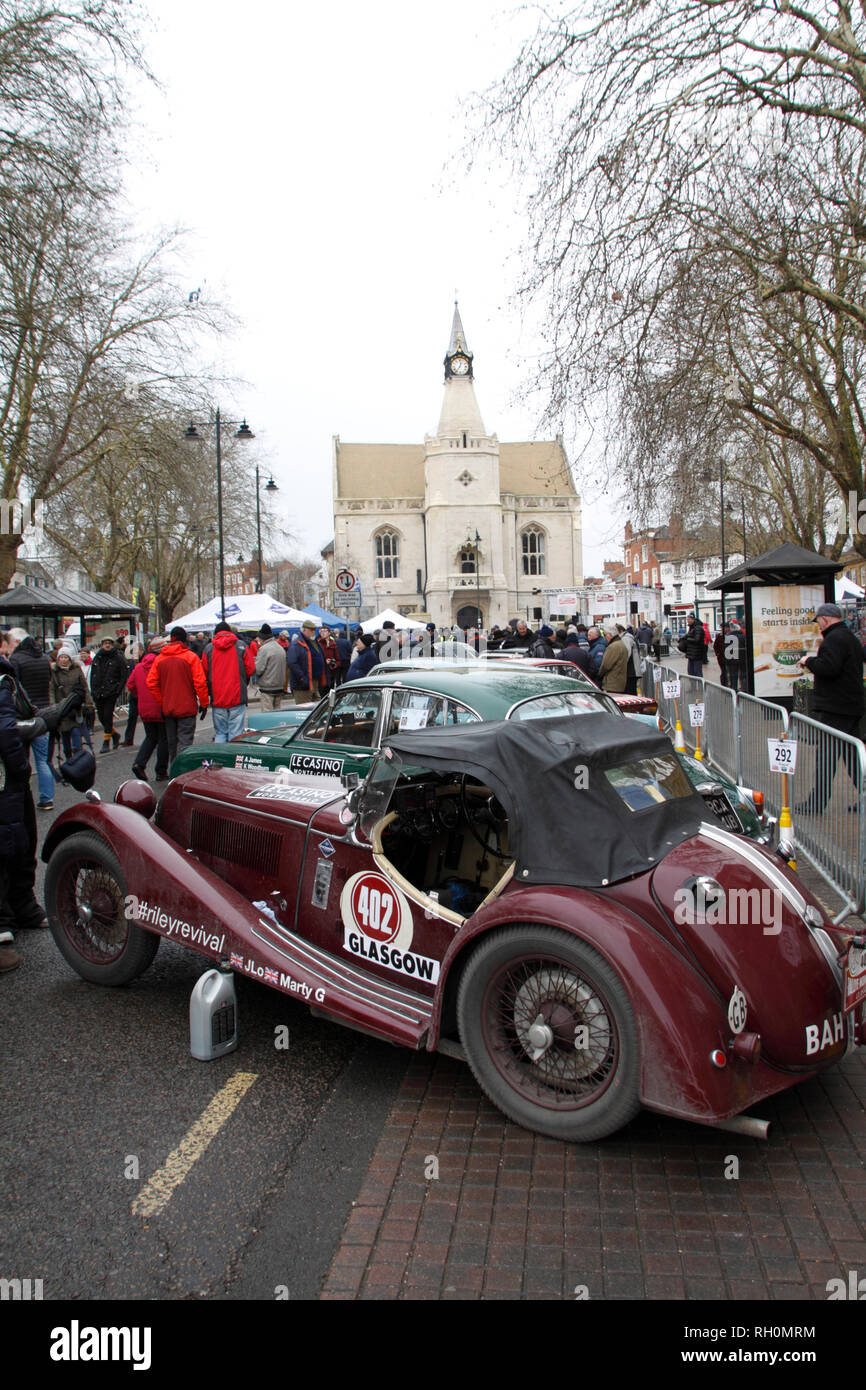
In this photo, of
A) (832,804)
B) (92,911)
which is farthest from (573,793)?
(832,804)

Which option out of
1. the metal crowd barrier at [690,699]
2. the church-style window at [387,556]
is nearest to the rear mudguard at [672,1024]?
the metal crowd barrier at [690,699]

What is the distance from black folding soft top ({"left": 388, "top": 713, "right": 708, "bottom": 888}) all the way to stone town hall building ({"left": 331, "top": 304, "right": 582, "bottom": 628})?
7144cm

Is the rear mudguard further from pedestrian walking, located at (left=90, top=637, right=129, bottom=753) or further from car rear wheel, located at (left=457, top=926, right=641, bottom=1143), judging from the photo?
pedestrian walking, located at (left=90, top=637, right=129, bottom=753)

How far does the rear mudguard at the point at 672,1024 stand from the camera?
297 centimetres

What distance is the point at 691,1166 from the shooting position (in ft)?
10.7

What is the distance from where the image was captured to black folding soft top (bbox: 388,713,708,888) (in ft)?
11.5

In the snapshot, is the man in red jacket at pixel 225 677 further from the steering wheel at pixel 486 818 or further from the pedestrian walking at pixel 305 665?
the steering wheel at pixel 486 818

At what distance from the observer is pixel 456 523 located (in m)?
78.2

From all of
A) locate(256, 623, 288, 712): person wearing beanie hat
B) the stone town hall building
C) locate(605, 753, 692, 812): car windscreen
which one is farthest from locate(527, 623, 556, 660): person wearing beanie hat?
the stone town hall building

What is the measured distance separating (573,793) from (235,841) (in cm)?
201

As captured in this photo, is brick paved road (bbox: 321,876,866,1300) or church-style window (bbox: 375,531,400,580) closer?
brick paved road (bbox: 321,876,866,1300)

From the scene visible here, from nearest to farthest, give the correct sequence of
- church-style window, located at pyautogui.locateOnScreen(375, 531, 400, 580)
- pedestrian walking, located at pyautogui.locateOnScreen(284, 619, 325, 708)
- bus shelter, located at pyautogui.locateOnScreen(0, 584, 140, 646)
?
pedestrian walking, located at pyautogui.locateOnScreen(284, 619, 325, 708), bus shelter, located at pyautogui.locateOnScreen(0, 584, 140, 646), church-style window, located at pyautogui.locateOnScreen(375, 531, 400, 580)

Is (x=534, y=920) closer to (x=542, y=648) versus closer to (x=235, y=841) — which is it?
(x=235, y=841)
